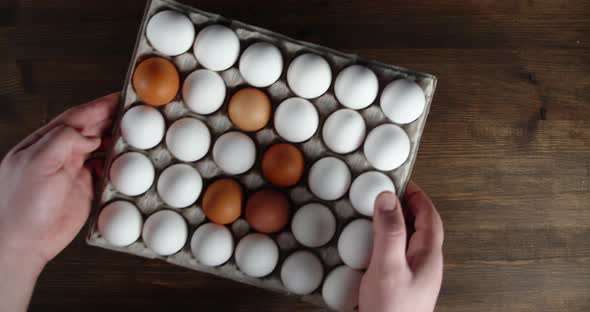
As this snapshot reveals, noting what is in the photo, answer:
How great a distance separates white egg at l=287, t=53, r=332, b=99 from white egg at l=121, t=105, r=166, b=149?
0.20 metres

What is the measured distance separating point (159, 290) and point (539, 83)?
2.43ft

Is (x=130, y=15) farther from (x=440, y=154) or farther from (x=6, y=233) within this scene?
(x=440, y=154)

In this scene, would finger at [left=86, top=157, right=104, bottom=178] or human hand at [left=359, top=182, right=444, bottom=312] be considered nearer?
human hand at [left=359, top=182, right=444, bottom=312]

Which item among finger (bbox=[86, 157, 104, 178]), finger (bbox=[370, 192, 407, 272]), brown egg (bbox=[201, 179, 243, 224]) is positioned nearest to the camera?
finger (bbox=[370, 192, 407, 272])

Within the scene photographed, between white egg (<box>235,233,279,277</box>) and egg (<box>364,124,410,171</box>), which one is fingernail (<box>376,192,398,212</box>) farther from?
white egg (<box>235,233,279,277</box>)

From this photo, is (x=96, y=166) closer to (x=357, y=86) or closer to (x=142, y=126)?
(x=142, y=126)

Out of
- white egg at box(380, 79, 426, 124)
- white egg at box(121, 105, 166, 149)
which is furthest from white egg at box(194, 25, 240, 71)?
white egg at box(380, 79, 426, 124)

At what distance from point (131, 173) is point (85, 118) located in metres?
0.13

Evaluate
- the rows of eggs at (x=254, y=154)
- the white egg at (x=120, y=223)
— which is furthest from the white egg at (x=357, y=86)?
the white egg at (x=120, y=223)

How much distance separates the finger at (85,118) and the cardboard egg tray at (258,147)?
0.20ft

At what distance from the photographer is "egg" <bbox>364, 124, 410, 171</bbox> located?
0.66m

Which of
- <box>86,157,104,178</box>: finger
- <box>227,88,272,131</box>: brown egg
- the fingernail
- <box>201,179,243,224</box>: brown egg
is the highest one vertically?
<box>227,88,272,131</box>: brown egg

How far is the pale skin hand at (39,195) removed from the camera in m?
0.70

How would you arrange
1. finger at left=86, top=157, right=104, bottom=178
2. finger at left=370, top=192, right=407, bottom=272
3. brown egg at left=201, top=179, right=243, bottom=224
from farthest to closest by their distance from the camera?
finger at left=86, top=157, right=104, bottom=178, brown egg at left=201, top=179, right=243, bottom=224, finger at left=370, top=192, right=407, bottom=272
